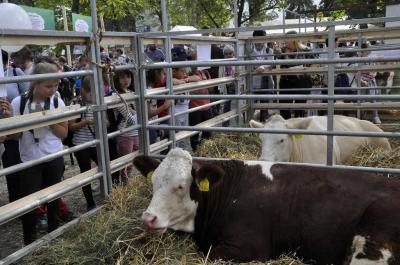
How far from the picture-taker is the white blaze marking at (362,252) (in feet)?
9.23

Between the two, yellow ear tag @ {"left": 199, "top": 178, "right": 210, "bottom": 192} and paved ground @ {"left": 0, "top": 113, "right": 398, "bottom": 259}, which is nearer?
yellow ear tag @ {"left": 199, "top": 178, "right": 210, "bottom": 192}

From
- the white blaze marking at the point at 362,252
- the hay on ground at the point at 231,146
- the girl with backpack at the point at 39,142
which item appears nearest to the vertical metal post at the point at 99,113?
the girl with backpack at the point at 39,142

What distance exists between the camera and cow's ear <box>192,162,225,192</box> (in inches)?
122

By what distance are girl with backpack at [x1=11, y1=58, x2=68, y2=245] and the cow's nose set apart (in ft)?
3.86

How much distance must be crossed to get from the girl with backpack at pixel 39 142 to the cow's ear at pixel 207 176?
1.32 m

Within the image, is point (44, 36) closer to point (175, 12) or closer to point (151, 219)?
point (151, 219)

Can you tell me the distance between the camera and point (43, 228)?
4.62m

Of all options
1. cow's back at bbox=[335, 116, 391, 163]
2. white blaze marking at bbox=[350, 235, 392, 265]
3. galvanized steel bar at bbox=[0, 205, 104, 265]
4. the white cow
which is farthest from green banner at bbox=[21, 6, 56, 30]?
cow's back at bbox=[335, 116, 391, 163]

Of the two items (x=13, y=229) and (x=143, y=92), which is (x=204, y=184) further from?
(x=13, y=229)

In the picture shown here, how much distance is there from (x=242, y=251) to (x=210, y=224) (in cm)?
37

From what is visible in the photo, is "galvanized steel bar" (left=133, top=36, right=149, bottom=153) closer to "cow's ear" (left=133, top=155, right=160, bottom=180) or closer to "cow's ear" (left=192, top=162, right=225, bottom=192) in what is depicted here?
"cow's ear" (left=133, top=155, right=160, bottom=180)

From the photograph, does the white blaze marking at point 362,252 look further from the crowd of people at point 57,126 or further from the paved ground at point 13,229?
the paved ground at point 13,229

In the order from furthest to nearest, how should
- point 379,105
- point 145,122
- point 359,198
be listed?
point 379,105
point 145,122
point 359,198

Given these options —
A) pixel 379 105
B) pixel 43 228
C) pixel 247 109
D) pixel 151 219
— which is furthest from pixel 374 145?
pixel 43 228
